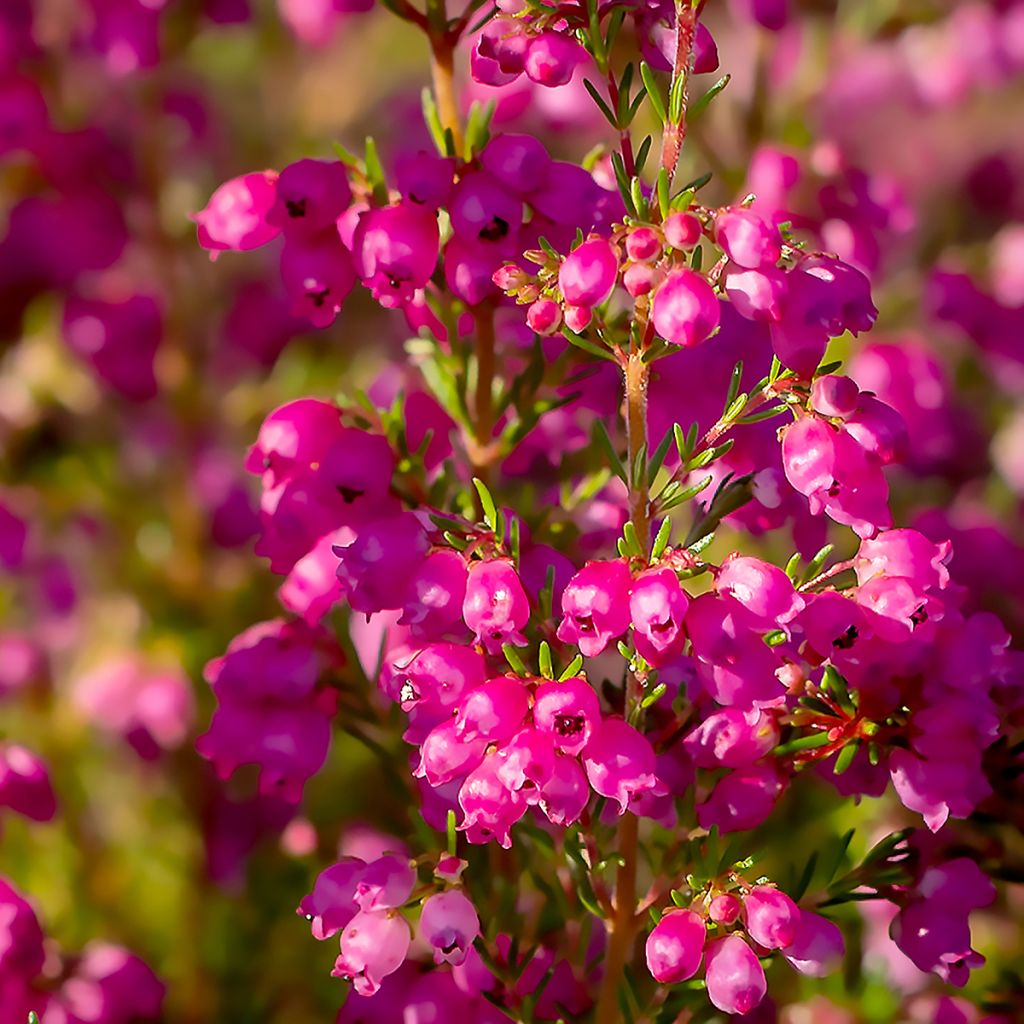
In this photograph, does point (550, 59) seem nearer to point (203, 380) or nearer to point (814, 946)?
point (814, 946)

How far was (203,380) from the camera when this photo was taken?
3.73 meters

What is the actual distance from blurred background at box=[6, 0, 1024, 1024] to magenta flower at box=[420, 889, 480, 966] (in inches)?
36.8

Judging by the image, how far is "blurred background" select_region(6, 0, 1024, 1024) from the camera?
284cm

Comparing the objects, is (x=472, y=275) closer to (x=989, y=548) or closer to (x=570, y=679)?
(x=570, y=679)

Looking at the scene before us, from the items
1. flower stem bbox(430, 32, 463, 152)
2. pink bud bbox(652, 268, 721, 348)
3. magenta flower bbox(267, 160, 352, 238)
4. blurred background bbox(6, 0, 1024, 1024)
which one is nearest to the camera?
pink bud bbox(652, 268, 721, 348)

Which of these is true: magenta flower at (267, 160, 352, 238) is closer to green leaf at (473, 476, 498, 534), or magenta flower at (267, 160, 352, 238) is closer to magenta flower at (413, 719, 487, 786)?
green leaf at (473, 476, 498, 534)

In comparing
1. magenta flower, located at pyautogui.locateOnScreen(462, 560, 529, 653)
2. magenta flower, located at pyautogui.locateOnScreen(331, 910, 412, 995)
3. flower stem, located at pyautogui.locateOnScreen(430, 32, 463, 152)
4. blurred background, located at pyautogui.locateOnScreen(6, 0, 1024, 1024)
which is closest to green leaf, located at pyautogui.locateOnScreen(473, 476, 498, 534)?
magenta flower, located at pyautogui.locateOnScreen(462, 560, 529, 653)

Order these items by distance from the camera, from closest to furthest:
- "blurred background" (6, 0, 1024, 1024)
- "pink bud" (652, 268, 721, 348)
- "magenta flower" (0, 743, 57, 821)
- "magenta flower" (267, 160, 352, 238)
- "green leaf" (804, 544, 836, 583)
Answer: "pink bud" (652, 268, 721, 348) < "green leaf" (804, 544, 836, 583) < "magenta flower" (267, 160, 352, 238) < "magenta flower" (0, 743, 57, 821) < "blurred background" (6, 0, 1024, 1024)

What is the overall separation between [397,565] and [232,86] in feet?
13.2

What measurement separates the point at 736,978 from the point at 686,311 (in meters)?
0.64

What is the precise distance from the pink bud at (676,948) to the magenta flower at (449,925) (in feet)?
0.61

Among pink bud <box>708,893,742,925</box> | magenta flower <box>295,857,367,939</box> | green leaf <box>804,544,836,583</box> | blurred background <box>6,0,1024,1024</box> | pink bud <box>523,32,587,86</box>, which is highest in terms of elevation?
pink bud <box>523,32,587,86</box>

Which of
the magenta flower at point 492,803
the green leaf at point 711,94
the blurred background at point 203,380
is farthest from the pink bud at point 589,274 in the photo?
the blurred background at point 203,380

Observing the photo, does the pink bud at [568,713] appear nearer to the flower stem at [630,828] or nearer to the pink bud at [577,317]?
the flower stem at [630,828]
